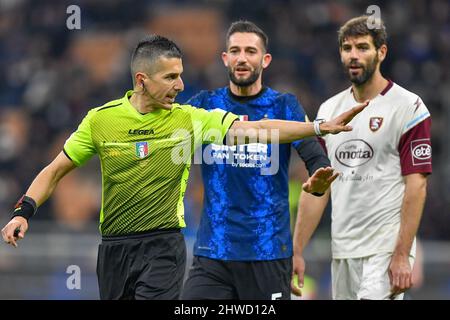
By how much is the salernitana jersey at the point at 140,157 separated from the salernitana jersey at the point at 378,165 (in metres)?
1.32

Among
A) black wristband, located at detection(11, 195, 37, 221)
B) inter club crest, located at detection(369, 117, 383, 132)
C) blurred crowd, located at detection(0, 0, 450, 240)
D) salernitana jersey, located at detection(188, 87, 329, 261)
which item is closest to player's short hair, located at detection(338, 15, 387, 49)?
inter club crest, located at detection(369, 117, 383, 132)

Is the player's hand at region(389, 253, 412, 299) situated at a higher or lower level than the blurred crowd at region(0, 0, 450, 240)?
lower

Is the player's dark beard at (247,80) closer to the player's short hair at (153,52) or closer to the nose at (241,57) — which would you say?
the nose at (241,57)

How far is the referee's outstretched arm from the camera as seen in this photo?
6371 millimetres

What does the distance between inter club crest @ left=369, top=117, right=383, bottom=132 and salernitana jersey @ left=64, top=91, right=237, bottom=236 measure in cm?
132

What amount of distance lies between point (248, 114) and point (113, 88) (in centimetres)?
1046

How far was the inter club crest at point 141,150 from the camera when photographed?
6.64m

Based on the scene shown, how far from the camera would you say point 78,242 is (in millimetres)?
13867

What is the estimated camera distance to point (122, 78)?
17.6 metres

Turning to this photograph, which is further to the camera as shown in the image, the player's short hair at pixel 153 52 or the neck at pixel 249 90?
the neck at pixel 249 90

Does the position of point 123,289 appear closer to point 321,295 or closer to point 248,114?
point 248,114

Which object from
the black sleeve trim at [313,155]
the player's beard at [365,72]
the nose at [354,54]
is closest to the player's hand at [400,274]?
the black sleeve trim at [313,155]

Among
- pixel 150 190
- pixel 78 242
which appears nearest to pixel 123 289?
pixel 150 190

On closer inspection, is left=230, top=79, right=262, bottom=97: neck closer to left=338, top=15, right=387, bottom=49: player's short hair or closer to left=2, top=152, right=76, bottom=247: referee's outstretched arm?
left=338, top=15, right=387, bottom=49: player's short hair
